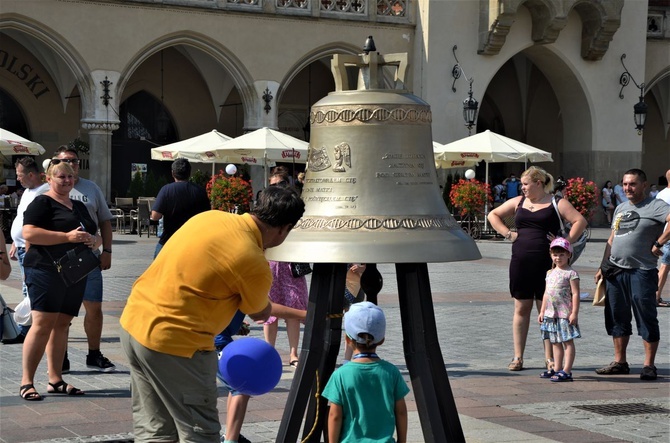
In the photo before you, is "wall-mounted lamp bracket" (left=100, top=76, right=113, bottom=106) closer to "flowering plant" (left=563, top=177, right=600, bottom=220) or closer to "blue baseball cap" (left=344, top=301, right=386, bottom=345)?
"flowering plant" (left=563, top=177, right=600, bottom=220)

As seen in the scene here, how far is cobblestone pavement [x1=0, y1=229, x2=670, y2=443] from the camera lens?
6.61 metres

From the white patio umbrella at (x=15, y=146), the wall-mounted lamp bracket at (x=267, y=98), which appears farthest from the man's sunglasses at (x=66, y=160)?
the wall-mounted lamp bracket at (x=267, y=98)

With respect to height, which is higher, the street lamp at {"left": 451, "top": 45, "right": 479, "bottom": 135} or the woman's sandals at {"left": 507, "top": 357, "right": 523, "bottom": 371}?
the street lamp at {"left": 451, "top": 45, "right": 479, "bottom": 135}

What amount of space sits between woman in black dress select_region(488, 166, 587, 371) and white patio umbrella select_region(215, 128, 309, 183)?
1509cm

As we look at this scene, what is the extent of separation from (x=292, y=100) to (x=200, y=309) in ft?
102

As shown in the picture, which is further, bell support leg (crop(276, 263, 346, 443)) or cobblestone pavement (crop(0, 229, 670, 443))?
cobblestone pavement (crop(0, 229, 670, 443))

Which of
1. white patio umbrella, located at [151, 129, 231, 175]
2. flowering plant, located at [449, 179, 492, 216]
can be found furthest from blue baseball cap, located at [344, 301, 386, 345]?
flowering plant, located at [449, 179, 492, 216]

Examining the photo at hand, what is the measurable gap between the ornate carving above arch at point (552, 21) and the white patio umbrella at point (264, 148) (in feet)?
29.0

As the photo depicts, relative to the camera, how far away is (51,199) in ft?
25.6

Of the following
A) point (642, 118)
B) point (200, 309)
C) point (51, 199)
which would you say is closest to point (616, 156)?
point (642, 118)

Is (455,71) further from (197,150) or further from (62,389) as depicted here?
(62,389)

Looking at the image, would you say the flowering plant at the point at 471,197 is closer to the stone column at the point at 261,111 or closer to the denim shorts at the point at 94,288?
the stone column at the point at 261,111

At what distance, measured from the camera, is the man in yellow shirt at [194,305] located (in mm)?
4410

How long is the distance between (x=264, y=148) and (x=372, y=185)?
740 inches
